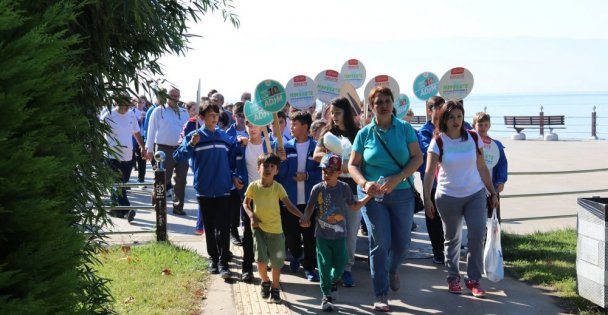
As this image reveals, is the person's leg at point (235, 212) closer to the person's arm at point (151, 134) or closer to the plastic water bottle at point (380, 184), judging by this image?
the plastic water bottle at point (380, 184)

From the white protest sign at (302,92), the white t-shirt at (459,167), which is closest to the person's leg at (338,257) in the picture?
the white t-shirt at (459,167)

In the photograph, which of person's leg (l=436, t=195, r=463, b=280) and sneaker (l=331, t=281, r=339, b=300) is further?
person's leg (l=436, t=195, r=463, b=280)

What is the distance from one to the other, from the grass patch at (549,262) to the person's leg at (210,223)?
3.29 metres

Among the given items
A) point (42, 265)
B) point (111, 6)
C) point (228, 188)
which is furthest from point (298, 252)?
point (42, 265)

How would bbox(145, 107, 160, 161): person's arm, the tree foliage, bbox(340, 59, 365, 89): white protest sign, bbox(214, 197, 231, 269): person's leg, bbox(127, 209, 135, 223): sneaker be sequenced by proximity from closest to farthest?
the tree foliage < bbox(214, 197, 231, 269): person's leg < bbox(127, 209, 135, 223): sneaker < bbox(340, 59, 365, 89): white protest sign < bbox(145, 107, 160, 161): person's arm

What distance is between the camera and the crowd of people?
24.0 feet

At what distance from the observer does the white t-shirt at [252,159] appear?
9.02m

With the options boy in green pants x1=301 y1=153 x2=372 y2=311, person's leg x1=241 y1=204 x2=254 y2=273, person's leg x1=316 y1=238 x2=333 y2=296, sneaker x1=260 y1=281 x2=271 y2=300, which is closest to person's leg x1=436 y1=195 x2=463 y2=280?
boy in green pants x1=301 y1=153 x2=372 y2=311

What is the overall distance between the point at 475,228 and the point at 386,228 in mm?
988

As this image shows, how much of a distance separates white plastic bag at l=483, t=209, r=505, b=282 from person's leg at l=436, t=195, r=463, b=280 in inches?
11.6

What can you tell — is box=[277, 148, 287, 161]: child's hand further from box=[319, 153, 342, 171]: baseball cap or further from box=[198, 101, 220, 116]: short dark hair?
box=[319, 153, 342, 171]: baseball cap

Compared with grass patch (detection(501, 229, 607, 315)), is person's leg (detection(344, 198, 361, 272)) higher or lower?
higher

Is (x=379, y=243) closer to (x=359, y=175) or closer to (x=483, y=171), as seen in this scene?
(x=359, y=175)

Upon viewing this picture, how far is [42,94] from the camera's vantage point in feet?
9.97
